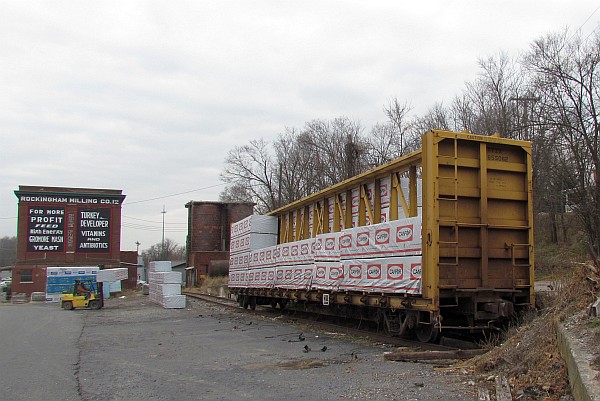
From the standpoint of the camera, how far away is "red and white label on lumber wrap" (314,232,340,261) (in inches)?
529

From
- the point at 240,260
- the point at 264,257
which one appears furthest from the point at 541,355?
the point at 240,260

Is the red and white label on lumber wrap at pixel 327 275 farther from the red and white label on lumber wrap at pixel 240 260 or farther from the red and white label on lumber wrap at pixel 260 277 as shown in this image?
the red and white label on lumber wrap at pixel 240 260

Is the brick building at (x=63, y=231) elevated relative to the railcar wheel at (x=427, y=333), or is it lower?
elevated

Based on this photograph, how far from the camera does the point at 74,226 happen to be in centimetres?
4988

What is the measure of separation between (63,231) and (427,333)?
45.7 meters

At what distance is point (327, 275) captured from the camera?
45.7 feet

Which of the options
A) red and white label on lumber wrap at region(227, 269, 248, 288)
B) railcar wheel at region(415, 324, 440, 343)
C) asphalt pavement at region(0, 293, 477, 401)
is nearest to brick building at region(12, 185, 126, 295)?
red and white label on lumber wrap at region(227, 269, 248, 288)

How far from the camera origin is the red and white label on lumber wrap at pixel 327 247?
13.4 m

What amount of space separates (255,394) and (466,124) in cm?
3406

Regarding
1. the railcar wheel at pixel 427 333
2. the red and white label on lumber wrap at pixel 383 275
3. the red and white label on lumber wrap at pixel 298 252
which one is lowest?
the railcar wheel at pixel 427 333

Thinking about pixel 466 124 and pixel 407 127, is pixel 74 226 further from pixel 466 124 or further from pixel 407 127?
Result: pixel 466 124

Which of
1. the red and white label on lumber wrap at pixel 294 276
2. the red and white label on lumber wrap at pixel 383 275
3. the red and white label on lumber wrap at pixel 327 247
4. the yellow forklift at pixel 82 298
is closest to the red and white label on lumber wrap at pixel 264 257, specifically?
the red and white label on lumber wrap at pixel 294 276

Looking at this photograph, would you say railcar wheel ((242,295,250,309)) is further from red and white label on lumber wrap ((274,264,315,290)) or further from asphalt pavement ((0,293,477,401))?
asphalt pavement ((0,293,477,401))

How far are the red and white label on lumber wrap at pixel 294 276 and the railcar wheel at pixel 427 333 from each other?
465 centimetres
